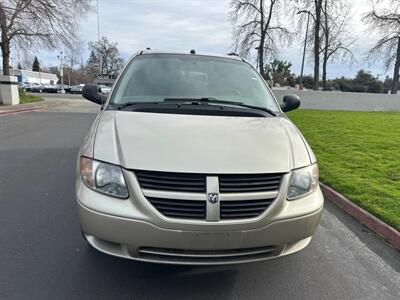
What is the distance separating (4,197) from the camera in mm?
4711

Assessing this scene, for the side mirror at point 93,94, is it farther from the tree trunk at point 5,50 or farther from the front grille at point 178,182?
the tree trunk at point 5,50

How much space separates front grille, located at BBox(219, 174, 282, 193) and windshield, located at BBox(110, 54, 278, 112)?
4.47 feet

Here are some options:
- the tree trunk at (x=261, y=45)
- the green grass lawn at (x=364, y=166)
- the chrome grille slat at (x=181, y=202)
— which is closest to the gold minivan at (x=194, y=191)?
the chrome grille slat at (x=181, y=202)

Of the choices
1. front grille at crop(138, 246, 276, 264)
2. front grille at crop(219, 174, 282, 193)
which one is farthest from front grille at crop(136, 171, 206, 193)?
front grille at crop(138, 246, 276, 264)

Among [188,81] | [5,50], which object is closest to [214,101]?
[188,81]

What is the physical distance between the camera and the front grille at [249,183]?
2.48m

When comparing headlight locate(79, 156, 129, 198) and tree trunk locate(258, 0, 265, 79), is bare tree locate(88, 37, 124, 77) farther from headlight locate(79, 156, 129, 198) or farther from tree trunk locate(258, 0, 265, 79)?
headlight locate(79, 156, 129, 198)

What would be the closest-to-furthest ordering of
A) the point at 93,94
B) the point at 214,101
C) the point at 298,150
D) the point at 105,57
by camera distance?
the point at 298,150 < the point at 214,101 < the point at 93,94 < the point at 105,57

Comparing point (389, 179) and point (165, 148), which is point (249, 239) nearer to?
point (165, 148)

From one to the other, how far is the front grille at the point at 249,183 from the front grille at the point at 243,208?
83mm

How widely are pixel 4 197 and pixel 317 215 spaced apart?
402 centimetres

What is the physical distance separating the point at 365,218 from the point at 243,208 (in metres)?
2.61

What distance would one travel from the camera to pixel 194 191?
2434 millimetres

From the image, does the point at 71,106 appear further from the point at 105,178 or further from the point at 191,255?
the point at 191,255
